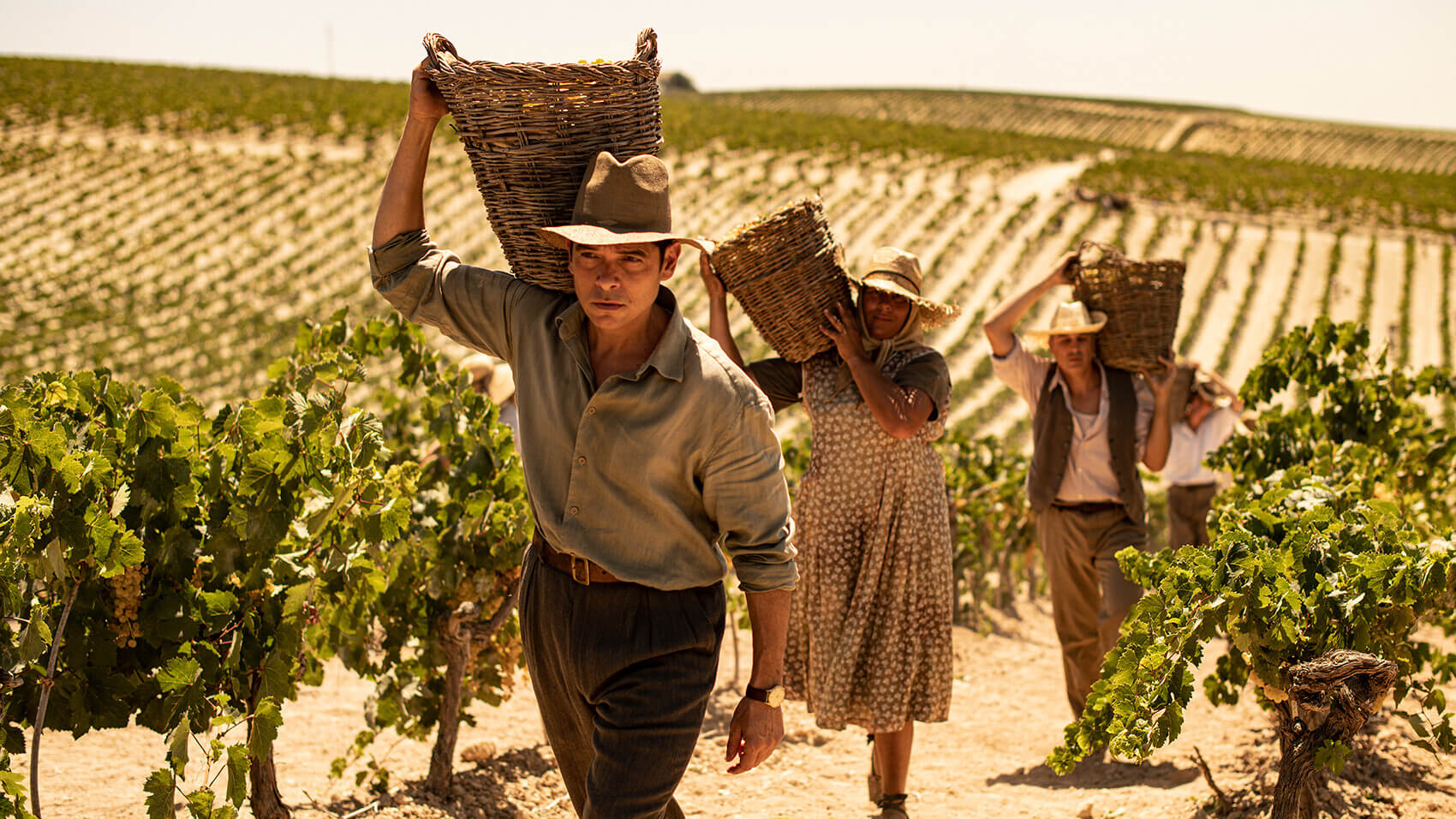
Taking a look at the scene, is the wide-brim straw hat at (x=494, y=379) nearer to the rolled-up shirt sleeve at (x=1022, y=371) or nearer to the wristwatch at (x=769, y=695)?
the rolled-up shirt sleeve at (x=1022, y=371)

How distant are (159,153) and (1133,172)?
28.9m

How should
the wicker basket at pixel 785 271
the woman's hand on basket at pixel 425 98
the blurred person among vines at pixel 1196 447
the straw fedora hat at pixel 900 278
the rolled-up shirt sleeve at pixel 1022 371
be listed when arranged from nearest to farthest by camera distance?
1. the woman's hand on basket at pixel 425 98
2. the wicker basket at pixel 785 271
3. the straw fedora hat at pixel 900 278
4. the rolled-up shirt sleeve at pixel 1022 371
5. the blurred person among vines at pixel 1196 447

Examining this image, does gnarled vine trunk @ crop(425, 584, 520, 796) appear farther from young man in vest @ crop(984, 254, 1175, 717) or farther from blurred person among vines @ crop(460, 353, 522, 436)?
young man in vest @ crop(984, 254, 1175, 717)

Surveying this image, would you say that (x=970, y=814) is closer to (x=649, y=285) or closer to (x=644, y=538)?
(x=644, y=538)

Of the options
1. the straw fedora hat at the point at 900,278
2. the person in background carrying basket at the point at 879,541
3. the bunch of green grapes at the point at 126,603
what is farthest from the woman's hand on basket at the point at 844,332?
the bunch of green grapes at the point at 126,603

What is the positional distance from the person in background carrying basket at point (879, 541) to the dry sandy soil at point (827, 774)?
58 centimetres

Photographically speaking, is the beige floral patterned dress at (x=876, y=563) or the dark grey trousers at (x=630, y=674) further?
the beige floral patterned dress at (x=876, y=563)

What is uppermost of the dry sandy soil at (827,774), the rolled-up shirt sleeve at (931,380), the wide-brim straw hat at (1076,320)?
the wide-brim straw hat at (1076,320)

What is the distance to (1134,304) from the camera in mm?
4445

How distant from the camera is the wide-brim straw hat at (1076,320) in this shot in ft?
14.4

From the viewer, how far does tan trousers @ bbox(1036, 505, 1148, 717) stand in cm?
443

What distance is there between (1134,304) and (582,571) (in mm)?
2825

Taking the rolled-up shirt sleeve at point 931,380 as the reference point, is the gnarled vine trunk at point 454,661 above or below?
below

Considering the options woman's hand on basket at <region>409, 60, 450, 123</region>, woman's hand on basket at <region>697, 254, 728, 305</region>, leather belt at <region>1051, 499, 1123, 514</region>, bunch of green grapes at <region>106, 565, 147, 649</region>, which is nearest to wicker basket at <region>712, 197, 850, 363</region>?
woman's hand on basket at <region>697, 254, 728, 305</region>
